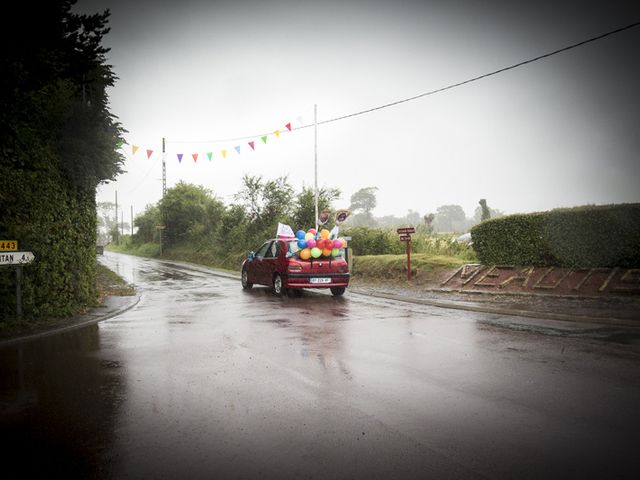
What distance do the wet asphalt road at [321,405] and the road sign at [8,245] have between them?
1.79 meters

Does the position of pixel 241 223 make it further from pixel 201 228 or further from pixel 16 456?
pixel 16 456

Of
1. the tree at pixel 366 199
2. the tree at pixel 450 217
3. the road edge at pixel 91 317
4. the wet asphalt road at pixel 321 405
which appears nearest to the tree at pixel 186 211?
the road edge at pixel 91 317

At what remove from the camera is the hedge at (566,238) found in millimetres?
11125

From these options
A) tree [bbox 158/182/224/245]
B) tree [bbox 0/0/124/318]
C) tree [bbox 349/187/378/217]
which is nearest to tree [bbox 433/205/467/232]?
tree [bbox 349/187/378/217]

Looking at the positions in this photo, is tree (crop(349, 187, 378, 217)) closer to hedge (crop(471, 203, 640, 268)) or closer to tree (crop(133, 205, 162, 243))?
tree (crop(133, 205, 162, 243))

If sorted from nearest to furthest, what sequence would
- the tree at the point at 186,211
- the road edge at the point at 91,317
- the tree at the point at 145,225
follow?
the road edge at the point at 91,317 < the tree at the point at 186,211 < the tree at the point at 145,225

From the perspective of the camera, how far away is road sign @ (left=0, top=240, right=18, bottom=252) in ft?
24.6

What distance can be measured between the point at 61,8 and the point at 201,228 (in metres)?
26.5

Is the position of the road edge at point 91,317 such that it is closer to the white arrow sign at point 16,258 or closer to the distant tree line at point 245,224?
the white arrow sign at point 16,258

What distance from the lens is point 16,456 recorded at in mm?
3117

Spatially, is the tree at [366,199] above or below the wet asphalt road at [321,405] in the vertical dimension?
above

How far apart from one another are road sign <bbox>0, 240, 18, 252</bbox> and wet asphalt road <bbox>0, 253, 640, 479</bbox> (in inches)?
70.5

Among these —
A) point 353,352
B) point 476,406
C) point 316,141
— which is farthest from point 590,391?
point 316,141

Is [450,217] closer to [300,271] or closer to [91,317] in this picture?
[300,271]
